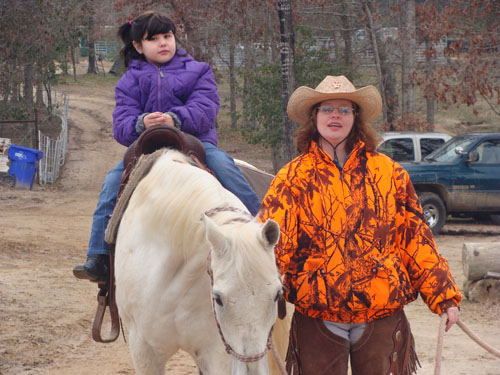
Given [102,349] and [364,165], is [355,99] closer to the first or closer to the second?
[364,165]

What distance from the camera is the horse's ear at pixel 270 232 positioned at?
256cm

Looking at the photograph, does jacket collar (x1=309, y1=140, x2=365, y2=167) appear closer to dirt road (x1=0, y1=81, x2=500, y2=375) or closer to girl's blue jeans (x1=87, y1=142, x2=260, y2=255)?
girl's blue jeans (x1=87, y1=142, x2=260, y2=255)

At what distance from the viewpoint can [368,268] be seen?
296 centimetres

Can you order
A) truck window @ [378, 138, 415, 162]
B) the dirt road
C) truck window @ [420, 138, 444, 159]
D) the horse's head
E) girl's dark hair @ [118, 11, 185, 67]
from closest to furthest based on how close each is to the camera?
the horse's head < girl's dark hair @ [118, 11, 185, 67] < the dirt road < truck window @ [378, 138, 415, 162] < truck window @ [420, 138, 444, 159]

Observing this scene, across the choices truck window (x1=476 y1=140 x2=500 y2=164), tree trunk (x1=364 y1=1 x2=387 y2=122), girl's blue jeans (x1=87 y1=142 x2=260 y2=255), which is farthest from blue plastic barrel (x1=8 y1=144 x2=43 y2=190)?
girl's blue jeans (x1=87 y1=142 x2=260 y2=255)

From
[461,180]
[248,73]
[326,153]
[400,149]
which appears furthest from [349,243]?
[248,73]

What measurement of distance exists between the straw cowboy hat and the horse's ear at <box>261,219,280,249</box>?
84 centimetres

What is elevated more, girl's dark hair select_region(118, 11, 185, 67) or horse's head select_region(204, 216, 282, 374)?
girl's dark hair select_region(118, 11, 185, 67)

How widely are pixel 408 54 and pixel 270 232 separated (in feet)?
55.4

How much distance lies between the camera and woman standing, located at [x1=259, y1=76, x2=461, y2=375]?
296 cm

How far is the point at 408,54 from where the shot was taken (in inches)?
728

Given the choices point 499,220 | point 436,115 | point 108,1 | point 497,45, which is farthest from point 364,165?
point 108,1

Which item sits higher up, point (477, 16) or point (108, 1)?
point (108, 1)

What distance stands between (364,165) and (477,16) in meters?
14.2
